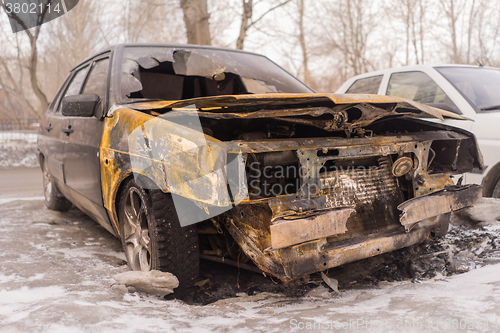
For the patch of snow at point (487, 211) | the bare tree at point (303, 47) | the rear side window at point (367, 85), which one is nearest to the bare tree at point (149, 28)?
the bare tree at point (303, 47)

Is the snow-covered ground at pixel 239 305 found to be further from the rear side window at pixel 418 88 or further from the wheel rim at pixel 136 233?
the rear side window at pixel 418 88

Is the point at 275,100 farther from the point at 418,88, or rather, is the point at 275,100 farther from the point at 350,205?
the point at 418,88

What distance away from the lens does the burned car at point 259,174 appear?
5.87 feet

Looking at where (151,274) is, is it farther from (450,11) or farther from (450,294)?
(450,11)

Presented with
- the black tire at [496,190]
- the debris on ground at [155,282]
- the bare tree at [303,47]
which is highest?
the bare tree at [303,47]

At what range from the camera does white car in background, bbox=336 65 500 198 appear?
3.57 meters

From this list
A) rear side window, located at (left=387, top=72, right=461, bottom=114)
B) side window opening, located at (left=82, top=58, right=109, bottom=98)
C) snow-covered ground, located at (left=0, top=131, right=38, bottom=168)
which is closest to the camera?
side window opening, located at (left=82, top=58, right=109, bottom=98)

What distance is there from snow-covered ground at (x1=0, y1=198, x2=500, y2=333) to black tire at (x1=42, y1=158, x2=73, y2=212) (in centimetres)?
160

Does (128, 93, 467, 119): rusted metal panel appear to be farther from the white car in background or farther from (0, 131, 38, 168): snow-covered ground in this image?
(0, 131, 38, 168): snow-covered ground

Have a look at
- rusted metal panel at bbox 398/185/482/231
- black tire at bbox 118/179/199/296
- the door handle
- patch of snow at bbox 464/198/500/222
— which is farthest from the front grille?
the door handle

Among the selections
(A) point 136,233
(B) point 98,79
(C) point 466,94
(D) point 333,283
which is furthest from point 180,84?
(C) point 466,94

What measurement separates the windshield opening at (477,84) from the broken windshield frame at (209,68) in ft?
6.50

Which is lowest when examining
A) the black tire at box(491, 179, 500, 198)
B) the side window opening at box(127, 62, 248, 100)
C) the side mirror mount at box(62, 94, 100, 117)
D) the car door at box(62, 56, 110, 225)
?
the black tire at box(491, 179, 500, 198)

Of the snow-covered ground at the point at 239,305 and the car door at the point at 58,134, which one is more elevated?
the car door at the point at 58,134
